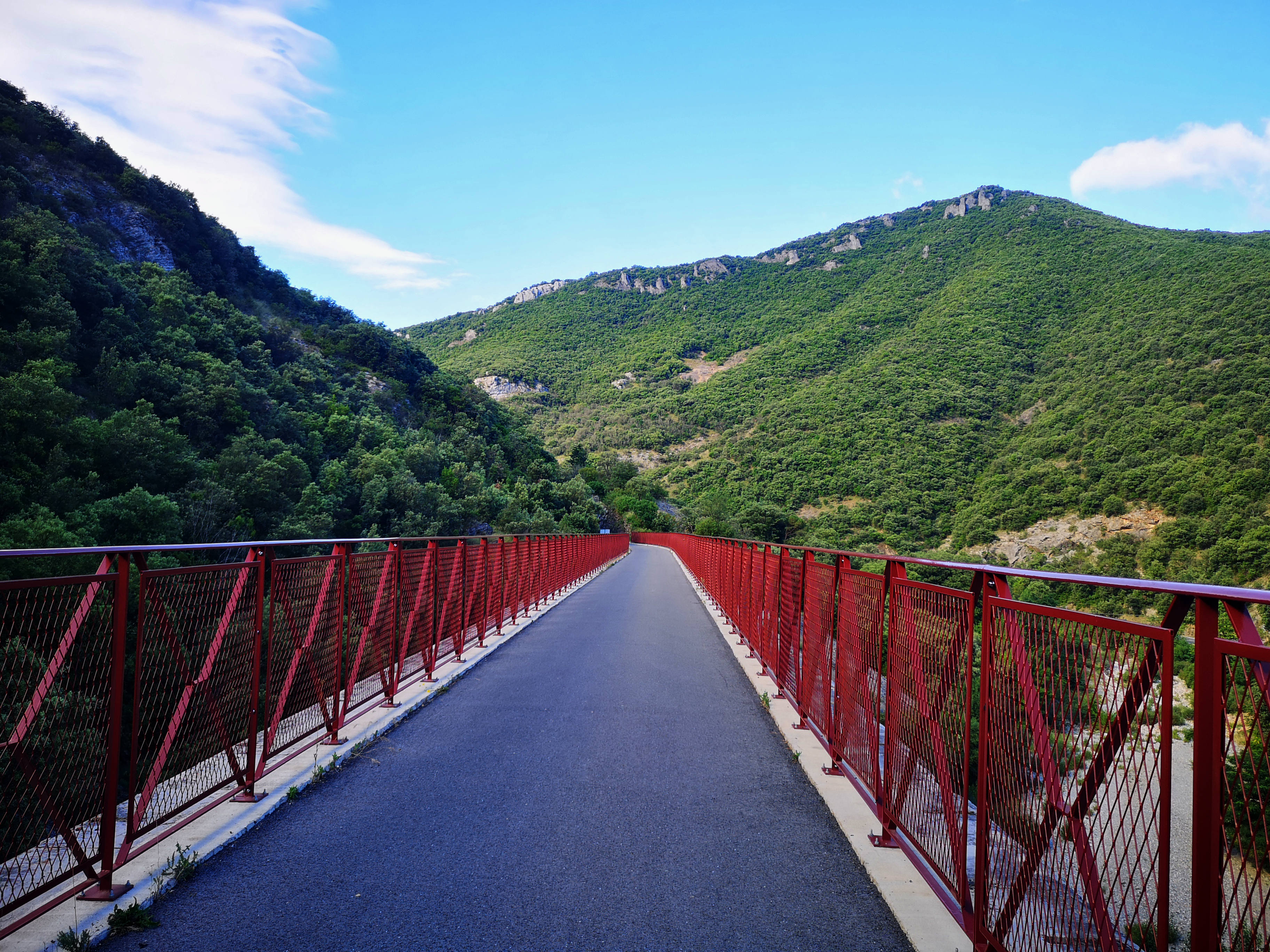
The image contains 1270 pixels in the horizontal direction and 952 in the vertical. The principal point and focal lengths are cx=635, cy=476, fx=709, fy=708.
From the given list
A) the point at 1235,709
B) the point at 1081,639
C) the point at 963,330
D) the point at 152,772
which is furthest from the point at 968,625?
the point at 963,330

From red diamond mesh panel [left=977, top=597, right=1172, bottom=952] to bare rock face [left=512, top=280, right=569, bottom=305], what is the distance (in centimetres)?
15575

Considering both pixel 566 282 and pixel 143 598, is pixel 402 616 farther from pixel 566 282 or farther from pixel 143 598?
pixel 566 282

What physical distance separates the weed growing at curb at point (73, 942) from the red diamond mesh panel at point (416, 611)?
407 cm

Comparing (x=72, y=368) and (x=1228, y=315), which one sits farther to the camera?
(x=1228, y=315)

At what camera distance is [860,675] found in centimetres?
431

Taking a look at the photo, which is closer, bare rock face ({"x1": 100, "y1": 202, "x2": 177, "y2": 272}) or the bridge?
the bridge

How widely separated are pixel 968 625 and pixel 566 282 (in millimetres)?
162299

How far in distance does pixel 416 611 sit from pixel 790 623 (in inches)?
147

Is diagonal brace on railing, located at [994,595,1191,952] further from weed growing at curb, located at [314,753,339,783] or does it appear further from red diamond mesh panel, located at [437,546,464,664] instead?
red diamond mesh panel, located at [437,546,464,664]

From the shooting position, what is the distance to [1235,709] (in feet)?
Result: 4.90

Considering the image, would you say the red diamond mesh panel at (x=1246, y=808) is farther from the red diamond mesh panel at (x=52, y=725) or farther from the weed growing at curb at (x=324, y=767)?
the weed growing at curb at (x=324, y=767)

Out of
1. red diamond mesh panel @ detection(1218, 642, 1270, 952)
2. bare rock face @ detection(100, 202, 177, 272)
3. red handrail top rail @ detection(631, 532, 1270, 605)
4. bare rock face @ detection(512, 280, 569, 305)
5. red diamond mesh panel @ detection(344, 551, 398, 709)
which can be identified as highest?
bare rock face @ detection(512, 280, 569, 305)

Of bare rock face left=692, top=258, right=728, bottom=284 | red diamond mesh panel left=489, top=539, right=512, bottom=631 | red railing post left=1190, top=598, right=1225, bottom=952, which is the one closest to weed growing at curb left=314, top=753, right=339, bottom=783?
red railing post left=1190, top=598, right=1225, bottom=952

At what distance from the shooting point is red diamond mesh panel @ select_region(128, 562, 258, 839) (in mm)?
3377
